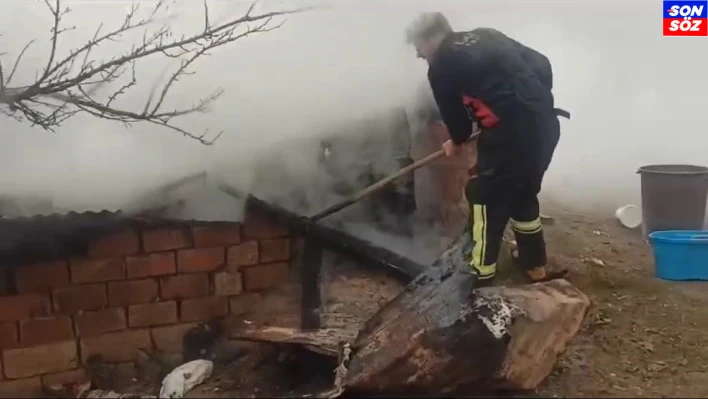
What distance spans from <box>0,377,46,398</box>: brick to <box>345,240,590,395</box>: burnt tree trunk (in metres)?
1.08

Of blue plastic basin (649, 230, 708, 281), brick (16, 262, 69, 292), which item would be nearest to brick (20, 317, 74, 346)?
Result: brick (16, 262, 69, 292)

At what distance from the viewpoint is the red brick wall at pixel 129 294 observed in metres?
2.36

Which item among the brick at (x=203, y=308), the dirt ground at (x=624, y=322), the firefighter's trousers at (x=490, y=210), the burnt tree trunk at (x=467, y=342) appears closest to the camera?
the burnt tree trunk at (x=467, y=342)

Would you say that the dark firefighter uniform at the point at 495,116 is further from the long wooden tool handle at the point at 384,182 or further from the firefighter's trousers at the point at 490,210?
the long wooden tool handle at the point at 384,182

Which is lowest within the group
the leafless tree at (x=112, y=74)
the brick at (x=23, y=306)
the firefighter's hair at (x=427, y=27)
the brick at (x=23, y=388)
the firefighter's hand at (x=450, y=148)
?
the brick at (x=23, y=388)

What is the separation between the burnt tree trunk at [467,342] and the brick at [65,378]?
3.17 ft

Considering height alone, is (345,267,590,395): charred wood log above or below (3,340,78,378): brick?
above

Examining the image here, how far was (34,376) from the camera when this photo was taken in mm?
2383

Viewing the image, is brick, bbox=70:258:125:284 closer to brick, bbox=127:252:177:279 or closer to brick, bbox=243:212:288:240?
brick, bbox=127:252:177:279

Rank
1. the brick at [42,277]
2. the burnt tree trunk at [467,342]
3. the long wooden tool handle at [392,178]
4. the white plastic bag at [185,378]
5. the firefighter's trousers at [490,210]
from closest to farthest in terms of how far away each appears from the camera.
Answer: the burnt tree trunk at [467,342] → the white plastic bag at [185,378] → the brick at [42,277] → the firefighter's trousers at [490,210] → the long wooden tool handle at [392,178]

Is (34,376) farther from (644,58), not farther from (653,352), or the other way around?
(644,58)

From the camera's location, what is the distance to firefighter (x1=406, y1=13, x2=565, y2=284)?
7.73ft

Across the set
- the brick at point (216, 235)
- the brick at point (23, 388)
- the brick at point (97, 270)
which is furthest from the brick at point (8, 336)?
the brick at point (216, 235)

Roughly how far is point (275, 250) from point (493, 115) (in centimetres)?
85
